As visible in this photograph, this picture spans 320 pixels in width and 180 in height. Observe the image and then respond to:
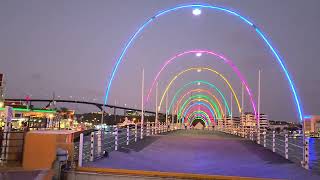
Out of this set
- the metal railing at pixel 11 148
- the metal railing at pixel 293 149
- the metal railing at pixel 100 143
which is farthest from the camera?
the metal railing at pixel 11 148

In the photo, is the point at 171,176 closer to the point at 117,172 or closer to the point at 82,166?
the point at 117,172

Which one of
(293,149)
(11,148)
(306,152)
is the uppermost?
(306,152)

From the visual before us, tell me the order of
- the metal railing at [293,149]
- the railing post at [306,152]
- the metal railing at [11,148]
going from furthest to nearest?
the metal railing at [11,148] < the metal railing at [293,149] < the railing post at [306,152]

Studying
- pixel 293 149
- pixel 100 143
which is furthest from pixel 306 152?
pixel 293 149

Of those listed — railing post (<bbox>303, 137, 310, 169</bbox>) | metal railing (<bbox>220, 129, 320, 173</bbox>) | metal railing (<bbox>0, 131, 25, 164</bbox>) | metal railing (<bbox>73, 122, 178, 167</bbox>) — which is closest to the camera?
metal railing (<bbox>73, 122, 178, 167</bbox>)

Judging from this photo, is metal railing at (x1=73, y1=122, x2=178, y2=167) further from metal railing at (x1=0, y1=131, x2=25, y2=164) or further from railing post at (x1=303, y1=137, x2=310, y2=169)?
railing post at (x1=303, y1=137, x2=310, y2=169)

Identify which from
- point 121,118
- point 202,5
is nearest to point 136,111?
point 121,118

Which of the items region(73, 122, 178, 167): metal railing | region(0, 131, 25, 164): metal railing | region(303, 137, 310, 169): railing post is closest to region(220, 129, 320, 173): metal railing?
region(303, 137, 310, 169): railing post

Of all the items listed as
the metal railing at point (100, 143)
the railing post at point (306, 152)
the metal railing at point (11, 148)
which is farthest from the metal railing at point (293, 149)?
the metal railing at point (11, 148)

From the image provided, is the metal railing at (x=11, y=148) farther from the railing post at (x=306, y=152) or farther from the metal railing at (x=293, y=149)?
the metal railing at (x=293, y=149)

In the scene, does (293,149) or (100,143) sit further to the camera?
(293,149)

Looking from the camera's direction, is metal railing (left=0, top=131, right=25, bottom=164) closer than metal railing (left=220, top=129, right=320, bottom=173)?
No

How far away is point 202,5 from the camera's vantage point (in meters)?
28.0

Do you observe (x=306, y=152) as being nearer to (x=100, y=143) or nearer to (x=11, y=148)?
(x=100, y=143)
